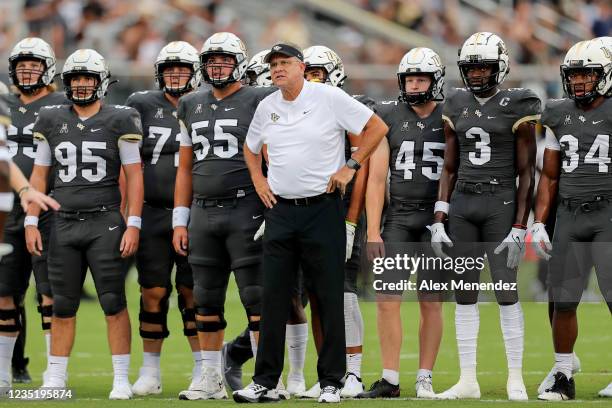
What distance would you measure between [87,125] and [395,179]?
1960mm

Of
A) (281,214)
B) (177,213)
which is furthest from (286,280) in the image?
(177,213)

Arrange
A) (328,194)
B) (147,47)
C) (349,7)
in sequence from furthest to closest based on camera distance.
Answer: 1. (349,7)
2. (147,47)
3. (328,194)

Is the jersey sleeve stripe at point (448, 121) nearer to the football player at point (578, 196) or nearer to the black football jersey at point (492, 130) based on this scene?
the black football jersey at point (492, 130)

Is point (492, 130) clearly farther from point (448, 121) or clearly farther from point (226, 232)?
point (226, 232)

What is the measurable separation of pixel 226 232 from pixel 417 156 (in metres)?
1.31

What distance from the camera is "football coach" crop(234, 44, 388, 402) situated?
7555 mm

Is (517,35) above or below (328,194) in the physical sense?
above

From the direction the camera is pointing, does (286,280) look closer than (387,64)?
Yes

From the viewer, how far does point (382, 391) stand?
321 inches

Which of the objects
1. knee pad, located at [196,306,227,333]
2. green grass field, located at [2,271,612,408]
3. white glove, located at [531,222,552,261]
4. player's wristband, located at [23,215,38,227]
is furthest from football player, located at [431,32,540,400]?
player's wristband, located at [23,215,38,227]

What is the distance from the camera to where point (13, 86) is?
376 inches

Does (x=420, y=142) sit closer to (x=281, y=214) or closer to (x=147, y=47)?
(x=281, y=214)

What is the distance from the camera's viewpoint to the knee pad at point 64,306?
8297 millimetres

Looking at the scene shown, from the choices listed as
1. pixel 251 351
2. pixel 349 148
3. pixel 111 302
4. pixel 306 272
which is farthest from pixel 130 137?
pixel 251 351
